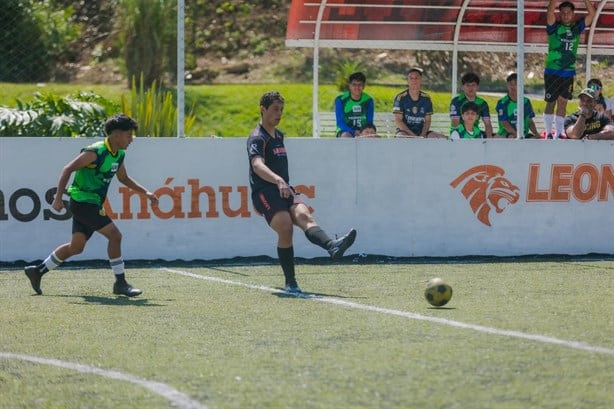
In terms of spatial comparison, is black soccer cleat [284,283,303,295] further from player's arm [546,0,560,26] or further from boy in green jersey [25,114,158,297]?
player's arm [546,0,560,26]

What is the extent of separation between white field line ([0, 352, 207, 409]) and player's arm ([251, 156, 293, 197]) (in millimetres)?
3338

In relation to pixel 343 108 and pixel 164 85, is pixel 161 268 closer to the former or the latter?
pixel 343 108

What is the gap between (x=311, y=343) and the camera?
302 inches

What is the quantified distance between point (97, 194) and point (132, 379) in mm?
4616

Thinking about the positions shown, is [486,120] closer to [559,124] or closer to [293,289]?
[559,124]

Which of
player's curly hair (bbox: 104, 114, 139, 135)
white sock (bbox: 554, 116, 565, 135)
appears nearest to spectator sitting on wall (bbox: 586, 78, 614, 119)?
white sock (bbox: 554, 116, 565, 135)

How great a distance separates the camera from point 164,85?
81.8 ft

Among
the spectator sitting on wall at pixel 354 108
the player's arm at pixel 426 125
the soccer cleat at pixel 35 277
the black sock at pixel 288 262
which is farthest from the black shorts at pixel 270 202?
the player's arm at pixel 426 125

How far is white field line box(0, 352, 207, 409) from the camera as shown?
19.4ft

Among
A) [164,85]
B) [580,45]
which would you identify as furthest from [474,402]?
[164,85]

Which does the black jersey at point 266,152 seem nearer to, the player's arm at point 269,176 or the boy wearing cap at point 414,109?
the player's arm at point 269,176

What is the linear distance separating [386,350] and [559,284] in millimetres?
4330

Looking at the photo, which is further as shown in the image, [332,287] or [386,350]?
[332,287]

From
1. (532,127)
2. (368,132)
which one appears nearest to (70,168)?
(368,132)
